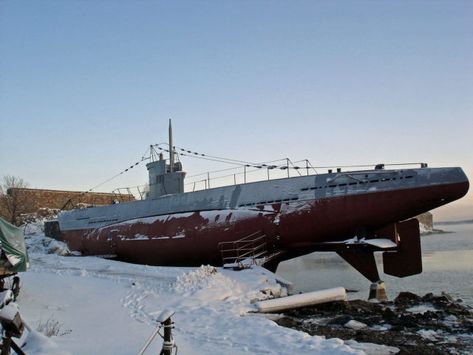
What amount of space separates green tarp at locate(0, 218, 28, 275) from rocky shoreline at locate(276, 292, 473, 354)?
17.4 ft

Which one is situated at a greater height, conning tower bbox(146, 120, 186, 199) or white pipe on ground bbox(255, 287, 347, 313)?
conning tower bbox(146, 120, 186, 199)

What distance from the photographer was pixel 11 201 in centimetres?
4112

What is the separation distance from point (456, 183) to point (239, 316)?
8.00 meters

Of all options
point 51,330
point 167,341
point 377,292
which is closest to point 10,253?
point 51,330

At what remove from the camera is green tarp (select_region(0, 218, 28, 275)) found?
25.7 ft

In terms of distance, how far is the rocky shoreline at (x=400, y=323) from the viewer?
8.09m

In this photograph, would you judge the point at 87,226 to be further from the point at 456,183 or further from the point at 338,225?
the point at 456,183

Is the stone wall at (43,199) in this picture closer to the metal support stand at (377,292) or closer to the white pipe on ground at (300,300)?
the metal support stand at (377,292)

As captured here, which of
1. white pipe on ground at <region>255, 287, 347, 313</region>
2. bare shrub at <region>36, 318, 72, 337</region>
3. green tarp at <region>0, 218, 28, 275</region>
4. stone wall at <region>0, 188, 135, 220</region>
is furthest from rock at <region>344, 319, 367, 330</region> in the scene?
stone wall at <region>0, 188, 135, 220</region>

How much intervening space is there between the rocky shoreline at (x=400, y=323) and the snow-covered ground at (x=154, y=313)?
781mm

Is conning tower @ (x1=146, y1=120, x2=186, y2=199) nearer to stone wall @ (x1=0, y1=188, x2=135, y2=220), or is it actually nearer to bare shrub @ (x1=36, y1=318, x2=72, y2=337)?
bare shrub @ (x1=36, y1=318, x2=72, y2=337)

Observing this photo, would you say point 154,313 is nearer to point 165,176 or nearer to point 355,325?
point 355,325

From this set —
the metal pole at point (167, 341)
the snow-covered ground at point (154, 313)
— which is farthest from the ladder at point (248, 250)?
the metal pole at point (167, 341)

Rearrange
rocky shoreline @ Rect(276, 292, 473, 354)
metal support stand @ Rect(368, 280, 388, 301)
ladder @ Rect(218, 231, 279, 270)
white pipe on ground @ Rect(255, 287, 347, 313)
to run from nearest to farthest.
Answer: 1. rocky shoreline @ Rect(276, 292, 473, 354)
2. white pipe on ground @ Rect(255, 287, 347, 313)
3. metal support stand @ Rect(368, 280, 388, 301)
4. ladder @ Rect(218, 231, 279, 270)
